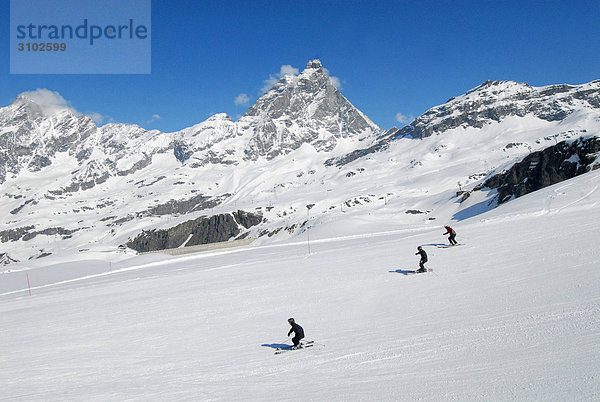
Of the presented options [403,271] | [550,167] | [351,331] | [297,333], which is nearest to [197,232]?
[550,167]

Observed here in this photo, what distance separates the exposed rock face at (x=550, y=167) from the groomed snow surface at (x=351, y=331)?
135ft

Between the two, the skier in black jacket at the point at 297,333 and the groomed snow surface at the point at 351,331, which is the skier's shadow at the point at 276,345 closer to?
the groomed snow surface at the point at 351,331

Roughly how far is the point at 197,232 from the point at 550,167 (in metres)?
125

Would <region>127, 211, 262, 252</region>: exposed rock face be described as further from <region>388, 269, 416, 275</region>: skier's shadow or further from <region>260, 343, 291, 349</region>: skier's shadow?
<region>260, 343, 291, 349</region>: skier's shadow

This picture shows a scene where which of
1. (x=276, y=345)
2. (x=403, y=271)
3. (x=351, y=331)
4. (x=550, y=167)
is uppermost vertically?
(x=550, y=167)

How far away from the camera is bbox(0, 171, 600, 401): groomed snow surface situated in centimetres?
773

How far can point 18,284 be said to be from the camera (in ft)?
130

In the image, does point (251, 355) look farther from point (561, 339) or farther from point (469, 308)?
point (561, 339)

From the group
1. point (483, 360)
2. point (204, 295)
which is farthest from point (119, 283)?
point (483, 360)

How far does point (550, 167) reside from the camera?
212ft

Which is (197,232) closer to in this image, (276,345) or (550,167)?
(550,167)

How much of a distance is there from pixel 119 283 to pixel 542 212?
33051mm

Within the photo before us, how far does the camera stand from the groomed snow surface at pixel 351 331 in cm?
773

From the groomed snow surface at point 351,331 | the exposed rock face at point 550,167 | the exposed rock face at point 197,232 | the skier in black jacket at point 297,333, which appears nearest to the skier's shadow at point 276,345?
the groomed snow surface at point 351,331
